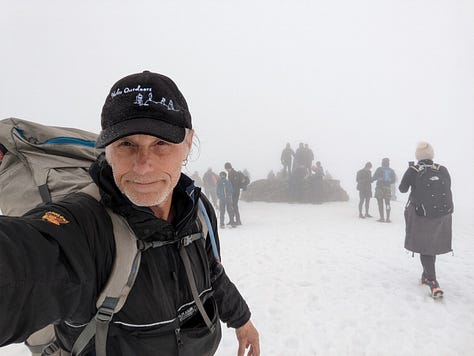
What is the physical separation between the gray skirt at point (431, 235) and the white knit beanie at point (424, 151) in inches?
39.0

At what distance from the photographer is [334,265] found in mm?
6316

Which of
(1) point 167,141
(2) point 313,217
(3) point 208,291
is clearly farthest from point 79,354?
(2) point 313,217

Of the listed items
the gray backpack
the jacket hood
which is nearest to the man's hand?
the gray backpack

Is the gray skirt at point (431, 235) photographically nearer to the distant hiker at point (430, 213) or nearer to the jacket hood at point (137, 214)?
the distant hiker at point (430, 213)

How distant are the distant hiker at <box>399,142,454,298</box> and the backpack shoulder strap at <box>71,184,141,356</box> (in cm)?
490

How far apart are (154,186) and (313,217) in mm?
11868

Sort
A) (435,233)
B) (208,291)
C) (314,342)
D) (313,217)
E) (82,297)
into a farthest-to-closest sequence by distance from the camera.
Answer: (313,217) → (435,233) → (314,342) → (208,291) → (82,297)

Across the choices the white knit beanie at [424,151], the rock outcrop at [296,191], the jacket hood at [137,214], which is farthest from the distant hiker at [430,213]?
the rock outcrop at [296,191]

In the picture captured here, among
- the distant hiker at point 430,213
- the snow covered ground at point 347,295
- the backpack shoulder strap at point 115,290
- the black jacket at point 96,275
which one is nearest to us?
the black jacket at point 96,275

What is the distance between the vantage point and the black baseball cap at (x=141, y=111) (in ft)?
4.12

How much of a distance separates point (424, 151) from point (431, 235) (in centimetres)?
137

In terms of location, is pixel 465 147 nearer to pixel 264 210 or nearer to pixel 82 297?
pixel 264 210

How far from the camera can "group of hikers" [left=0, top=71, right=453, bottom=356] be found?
3.07 feet

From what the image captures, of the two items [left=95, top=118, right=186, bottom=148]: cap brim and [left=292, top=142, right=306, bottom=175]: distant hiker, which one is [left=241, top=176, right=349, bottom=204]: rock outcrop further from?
[left=95, top=118, right=186, bottom=148]: cap brim
